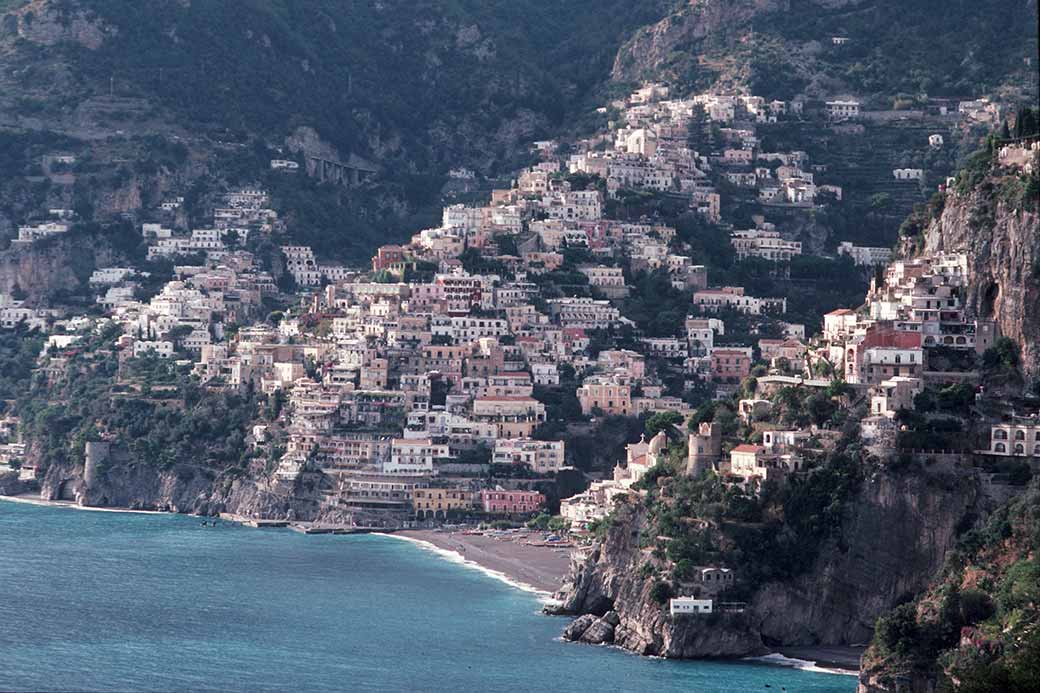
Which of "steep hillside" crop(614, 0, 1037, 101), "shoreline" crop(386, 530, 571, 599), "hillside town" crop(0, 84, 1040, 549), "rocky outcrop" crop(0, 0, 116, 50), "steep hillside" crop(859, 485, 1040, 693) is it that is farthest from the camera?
"rocky outcrop" crop(0, 0, 116, 50)

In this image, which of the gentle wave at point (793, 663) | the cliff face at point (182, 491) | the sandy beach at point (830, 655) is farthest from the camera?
the cliff face at point (182, 491)

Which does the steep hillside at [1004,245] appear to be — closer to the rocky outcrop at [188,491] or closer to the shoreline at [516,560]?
the shoreline at [516,560]

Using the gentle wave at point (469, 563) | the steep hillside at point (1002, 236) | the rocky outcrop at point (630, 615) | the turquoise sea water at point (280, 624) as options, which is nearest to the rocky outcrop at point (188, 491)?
the turquoise sea water at point (280, 624)

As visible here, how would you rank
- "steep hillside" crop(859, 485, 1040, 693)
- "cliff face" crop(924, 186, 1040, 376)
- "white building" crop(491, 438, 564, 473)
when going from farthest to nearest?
"white building" crop(491, 438, 564, 473), "cliff face" crop(924, 186, 1040, 376), "steep hillside" crop(859, 485, 1040, 693)

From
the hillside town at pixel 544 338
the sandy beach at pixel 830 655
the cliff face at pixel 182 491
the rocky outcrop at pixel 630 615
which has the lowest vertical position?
the sandy beach at pixel 830 655

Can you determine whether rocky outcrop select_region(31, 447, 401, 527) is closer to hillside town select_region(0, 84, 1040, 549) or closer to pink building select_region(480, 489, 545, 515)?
hillside town select_region(0, 84, 1040, 549)

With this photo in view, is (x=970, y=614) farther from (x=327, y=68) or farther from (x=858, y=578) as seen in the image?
(x=327, y=68)

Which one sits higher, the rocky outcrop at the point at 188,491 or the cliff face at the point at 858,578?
the rocky outcrop at the point at 188,491

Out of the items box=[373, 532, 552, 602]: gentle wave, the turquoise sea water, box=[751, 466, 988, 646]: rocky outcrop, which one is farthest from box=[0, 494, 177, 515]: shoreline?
box=[751, 466, 988, 646]: rocky outcrop
